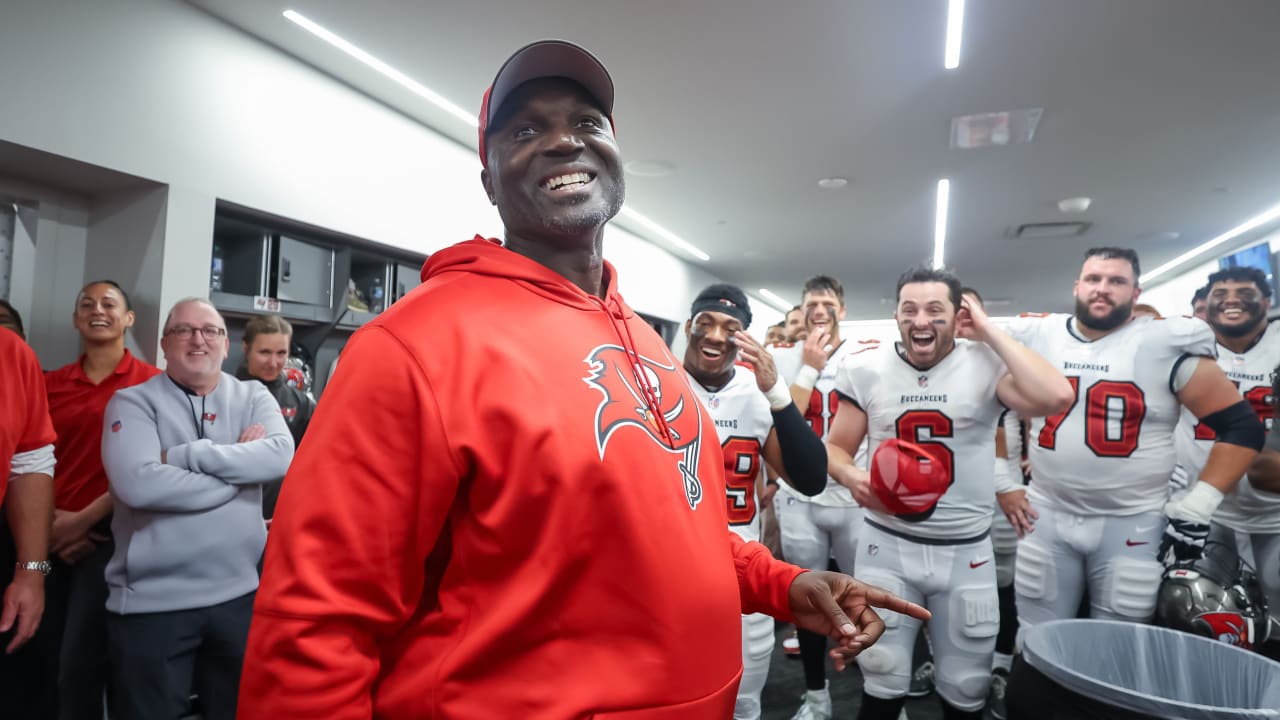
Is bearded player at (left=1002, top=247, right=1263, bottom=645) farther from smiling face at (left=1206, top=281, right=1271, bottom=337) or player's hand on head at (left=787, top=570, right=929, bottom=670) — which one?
player's hand on head at (left=787, top=570, right=929, bottom=670)

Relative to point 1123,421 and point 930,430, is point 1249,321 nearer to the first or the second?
point 1123,421

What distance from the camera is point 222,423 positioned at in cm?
224

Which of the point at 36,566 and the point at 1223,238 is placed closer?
the point at 36,566

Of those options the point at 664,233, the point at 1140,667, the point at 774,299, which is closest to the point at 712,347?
the point at 1140,667

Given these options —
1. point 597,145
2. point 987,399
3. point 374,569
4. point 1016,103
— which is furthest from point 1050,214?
point 374,569

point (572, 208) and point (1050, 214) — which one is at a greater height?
point (1050, 214)

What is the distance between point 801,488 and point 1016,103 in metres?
3.90

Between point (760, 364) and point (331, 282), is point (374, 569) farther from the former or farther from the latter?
point (331, 282)

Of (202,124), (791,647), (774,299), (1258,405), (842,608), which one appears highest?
(774,299)

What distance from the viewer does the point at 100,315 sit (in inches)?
105

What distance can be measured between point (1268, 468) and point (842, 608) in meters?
2.94

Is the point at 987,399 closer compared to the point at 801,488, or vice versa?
the point at 801,488

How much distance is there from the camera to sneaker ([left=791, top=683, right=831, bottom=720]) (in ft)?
9.76

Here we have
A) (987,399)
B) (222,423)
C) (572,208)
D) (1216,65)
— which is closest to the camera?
(572,208)
